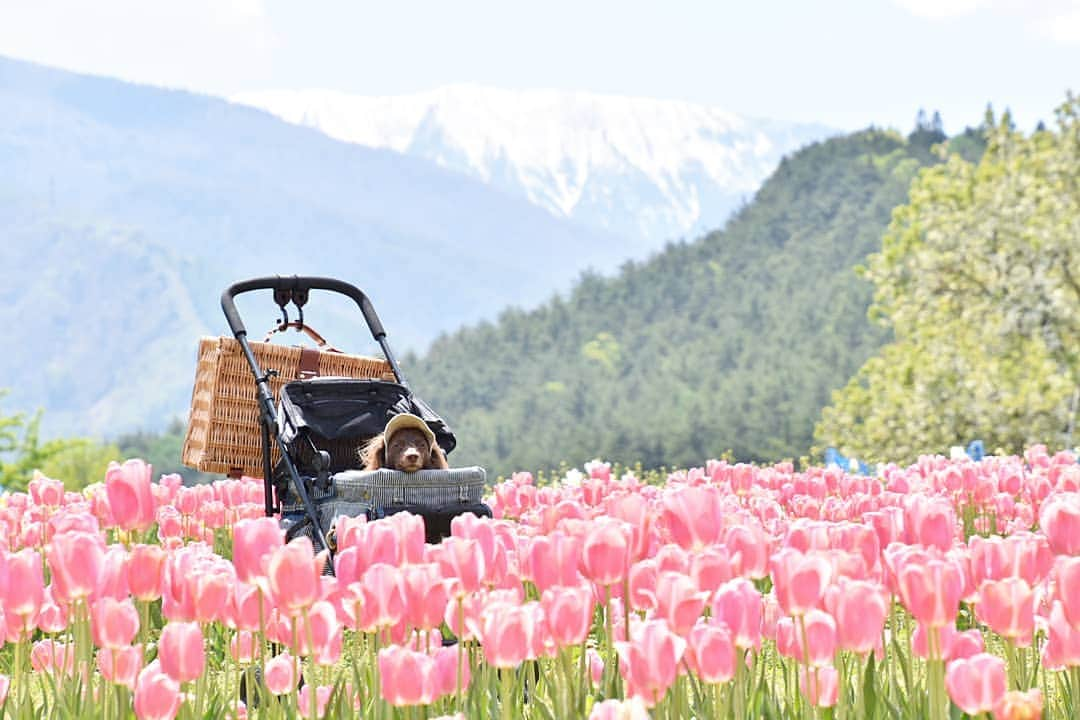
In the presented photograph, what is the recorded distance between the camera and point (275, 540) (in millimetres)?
2900

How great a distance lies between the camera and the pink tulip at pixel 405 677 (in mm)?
2518

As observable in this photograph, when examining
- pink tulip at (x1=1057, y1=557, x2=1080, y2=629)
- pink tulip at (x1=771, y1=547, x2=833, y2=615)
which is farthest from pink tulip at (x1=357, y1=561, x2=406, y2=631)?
pink tulip at (x1=1057, y1=557, x2=1080, y2=629)

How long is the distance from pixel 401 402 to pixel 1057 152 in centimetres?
2001

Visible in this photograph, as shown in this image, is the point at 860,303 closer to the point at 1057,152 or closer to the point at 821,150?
the point at 821,150

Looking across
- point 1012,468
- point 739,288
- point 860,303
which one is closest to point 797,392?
point 860,303

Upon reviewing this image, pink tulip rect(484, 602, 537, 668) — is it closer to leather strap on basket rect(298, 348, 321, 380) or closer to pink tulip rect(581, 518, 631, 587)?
pink tulip rect(581, 518, 631, 587)

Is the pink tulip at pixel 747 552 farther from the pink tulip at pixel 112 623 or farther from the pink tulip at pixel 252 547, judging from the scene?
the pink tulip at pixel 112 623

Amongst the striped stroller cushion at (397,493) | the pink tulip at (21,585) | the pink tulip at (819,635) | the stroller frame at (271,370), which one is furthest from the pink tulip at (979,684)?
the stroller frame at (271,370)

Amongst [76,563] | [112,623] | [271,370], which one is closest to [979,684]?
[112,623]

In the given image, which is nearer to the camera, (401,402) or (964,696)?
(964,696)

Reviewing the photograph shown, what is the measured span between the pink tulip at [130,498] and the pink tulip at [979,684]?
2.28 meters

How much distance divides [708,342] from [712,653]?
244 ft

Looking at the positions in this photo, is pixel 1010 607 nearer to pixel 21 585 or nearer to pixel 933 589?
pixel 933 589

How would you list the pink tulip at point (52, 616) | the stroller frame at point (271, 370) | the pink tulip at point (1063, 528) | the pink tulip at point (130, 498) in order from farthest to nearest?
the stroller frame at point (271, 370), the pink tulip at point (130, 498), the pink tulip at point (52, 616), the pink tulip at point (1063, 528)
